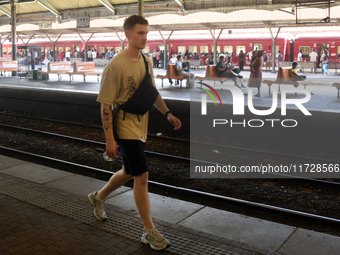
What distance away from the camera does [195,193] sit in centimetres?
518

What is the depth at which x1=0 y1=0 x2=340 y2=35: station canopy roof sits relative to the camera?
1776 cm

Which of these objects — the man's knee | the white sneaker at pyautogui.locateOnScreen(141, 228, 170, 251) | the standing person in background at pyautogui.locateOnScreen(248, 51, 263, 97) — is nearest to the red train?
the standing person in background at pyautogui.locateOnScreen(248, 51, 263, 97)

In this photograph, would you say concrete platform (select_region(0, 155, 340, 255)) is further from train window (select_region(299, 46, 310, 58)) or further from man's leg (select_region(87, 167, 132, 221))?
train window (select_region(299, 46, 310, 58))

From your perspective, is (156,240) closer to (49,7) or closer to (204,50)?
(49,7)

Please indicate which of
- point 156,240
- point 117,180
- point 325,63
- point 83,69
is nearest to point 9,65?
point 83,69

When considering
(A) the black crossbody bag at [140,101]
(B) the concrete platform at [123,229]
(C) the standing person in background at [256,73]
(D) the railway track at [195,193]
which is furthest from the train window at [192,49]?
(A) the black crossbody bag at [140,101]

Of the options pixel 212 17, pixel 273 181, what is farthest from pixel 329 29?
pixel 273 181

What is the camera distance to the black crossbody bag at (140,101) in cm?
330

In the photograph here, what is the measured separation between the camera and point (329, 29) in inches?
1065

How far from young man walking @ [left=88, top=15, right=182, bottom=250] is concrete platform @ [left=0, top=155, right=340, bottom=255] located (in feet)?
0.98

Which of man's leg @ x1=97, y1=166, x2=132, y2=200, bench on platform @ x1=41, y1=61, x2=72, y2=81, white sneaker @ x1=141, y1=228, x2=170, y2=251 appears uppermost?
bench on platform @ x1=41, y1=61, x2=72, y2=81

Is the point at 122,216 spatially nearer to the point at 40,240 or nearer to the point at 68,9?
the point at 40,240

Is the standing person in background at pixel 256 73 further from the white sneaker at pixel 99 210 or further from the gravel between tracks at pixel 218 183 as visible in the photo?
the white sneaker at pixel 99 210

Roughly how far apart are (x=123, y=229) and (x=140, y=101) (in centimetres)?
118
